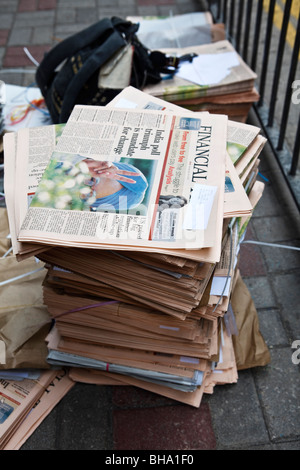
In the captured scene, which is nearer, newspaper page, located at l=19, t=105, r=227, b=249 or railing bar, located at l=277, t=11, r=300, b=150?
newspaper page, located at l=19, t=105, r=227, b=249

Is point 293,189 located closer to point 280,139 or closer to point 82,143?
point 280,139

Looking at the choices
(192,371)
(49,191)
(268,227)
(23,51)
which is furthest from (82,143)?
(23,51)

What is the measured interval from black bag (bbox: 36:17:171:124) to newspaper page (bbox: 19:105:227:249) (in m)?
0.84

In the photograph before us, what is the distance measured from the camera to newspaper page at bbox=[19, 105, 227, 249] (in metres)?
1.38

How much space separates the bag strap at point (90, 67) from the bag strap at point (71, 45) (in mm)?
99

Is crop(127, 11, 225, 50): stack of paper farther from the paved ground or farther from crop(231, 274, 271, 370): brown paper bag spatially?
crop(231, 274, 271, 370): brown paper bag

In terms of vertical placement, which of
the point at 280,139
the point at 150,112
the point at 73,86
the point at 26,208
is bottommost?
the point at 280,139

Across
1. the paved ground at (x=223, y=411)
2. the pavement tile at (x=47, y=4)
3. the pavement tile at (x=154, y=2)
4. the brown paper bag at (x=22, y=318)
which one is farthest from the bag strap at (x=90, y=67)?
the pavement tile at (x=47, y=4)

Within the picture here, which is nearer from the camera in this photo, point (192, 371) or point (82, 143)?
point (82, 143)

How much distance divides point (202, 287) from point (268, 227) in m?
1.12

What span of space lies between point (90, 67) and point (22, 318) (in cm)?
128

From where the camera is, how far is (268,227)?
2.52 meters

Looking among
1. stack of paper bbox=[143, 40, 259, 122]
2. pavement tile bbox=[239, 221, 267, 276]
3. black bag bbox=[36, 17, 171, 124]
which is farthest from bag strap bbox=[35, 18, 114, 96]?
pavement tile bbox=[239, 221, 267, 276]

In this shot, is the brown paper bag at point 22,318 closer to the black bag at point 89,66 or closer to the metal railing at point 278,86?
the black bag at point 89,66
